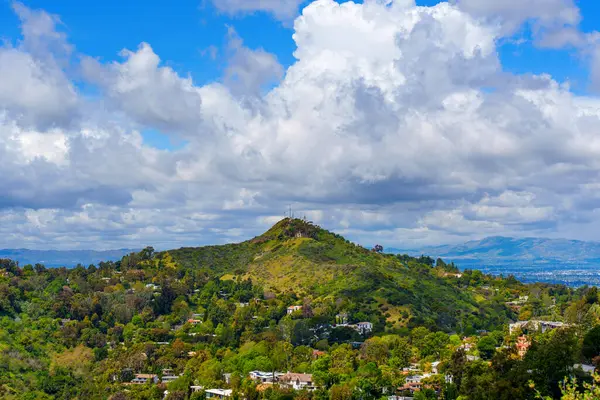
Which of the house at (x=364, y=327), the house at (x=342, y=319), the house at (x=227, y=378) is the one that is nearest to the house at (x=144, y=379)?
the house at (x=227, y=378)

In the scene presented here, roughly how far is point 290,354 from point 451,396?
1298 inches

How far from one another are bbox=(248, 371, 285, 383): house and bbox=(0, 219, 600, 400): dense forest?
0.89m

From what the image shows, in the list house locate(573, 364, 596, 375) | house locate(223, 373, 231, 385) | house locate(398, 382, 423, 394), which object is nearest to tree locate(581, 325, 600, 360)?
house locate(573, 364, 596, 375)

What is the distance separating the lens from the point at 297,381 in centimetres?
7588

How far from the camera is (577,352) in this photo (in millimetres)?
56531

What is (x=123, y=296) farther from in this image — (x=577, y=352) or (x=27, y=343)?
(x=577, y=352)

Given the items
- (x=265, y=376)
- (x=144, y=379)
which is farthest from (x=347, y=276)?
(x=265, y=376)

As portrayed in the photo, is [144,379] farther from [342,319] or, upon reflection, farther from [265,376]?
[342,319]

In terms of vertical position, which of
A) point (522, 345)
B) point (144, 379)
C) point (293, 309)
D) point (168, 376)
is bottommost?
point (144, 379)

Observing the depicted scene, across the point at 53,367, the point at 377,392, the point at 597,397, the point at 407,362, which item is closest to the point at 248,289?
the point at 53,367

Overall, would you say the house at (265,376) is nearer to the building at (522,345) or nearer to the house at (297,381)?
the house at (297,381)

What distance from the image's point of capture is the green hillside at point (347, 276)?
128 metres

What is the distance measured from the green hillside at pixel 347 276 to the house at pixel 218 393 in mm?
46899

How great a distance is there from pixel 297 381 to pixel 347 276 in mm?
66968
